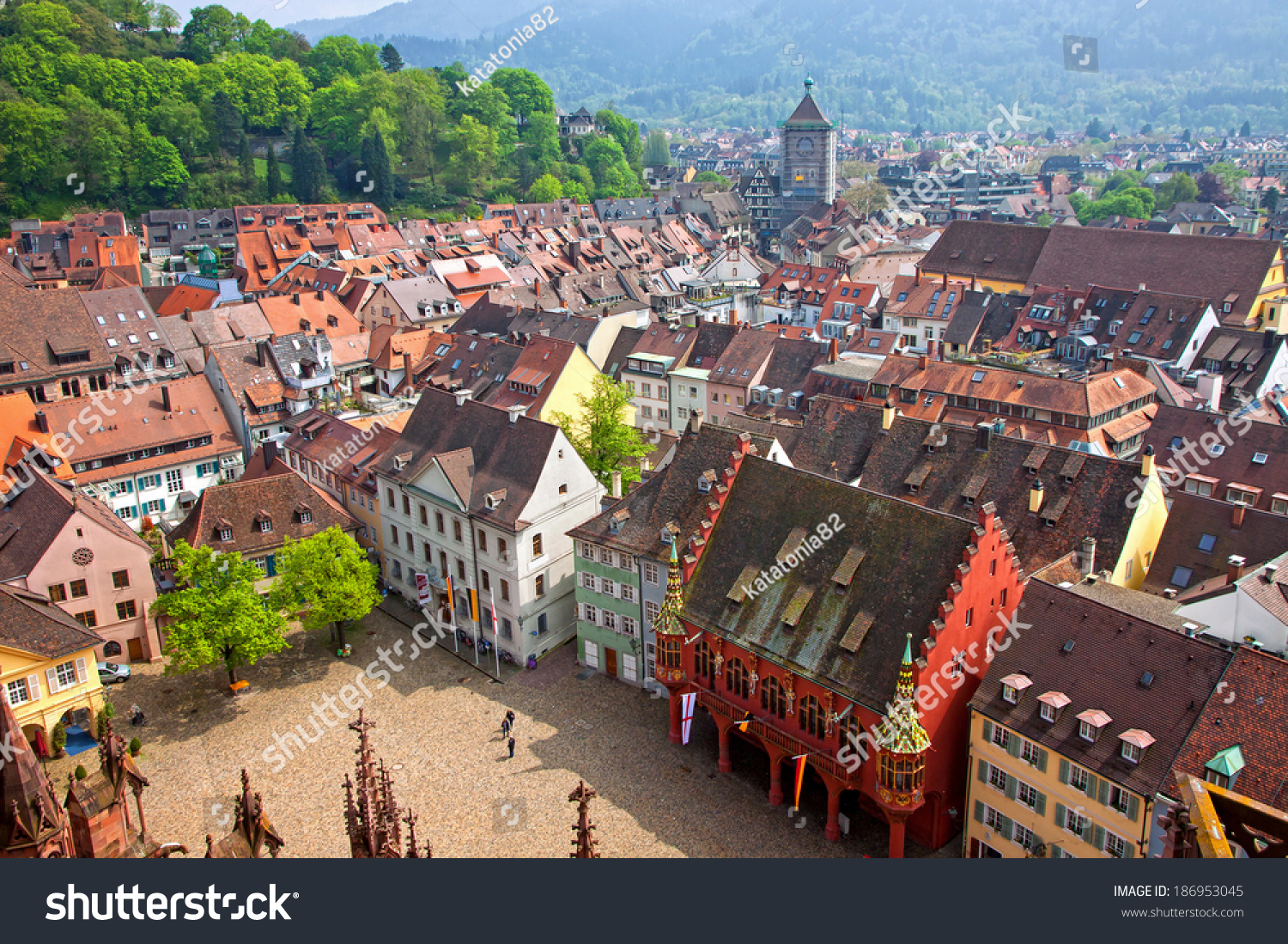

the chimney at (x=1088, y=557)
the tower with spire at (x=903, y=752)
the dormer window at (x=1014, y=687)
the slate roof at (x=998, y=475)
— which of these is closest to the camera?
the tower with spire at (x=903, y=752)

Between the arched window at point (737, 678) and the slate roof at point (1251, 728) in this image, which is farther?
the arched window at point (737, 678)

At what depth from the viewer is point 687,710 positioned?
45.7m

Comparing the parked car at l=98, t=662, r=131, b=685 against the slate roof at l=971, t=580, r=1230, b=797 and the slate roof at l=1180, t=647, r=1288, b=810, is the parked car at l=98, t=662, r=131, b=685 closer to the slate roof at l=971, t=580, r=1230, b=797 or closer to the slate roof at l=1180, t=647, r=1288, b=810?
the slate roof at l=971, t=580, r=1230, b=797

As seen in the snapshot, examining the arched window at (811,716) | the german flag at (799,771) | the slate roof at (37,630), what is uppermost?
the slate roof at (37,630)

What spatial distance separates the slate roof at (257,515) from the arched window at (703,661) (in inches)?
975

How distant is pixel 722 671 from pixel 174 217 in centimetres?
13970

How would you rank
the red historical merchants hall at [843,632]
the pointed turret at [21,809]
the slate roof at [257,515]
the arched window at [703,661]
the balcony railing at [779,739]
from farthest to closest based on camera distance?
the slate roof at [257,515] → the arched window at [703,661] → the balcony railing at [779,739] → the red historical merchants hall at [843,632] → the pointed turret at [21,809]

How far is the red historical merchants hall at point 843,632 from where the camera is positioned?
38.5 metres

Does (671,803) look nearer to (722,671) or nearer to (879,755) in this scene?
(722,671)

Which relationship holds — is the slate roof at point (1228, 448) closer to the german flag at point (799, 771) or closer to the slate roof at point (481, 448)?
the german flag at point (799, 771)

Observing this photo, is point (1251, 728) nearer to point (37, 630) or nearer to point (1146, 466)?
point (1146, 466)

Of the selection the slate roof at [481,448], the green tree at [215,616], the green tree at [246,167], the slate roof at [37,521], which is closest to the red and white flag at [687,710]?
the slate roof at [481,448]

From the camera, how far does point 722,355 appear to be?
88.4m

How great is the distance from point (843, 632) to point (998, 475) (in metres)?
15.3
